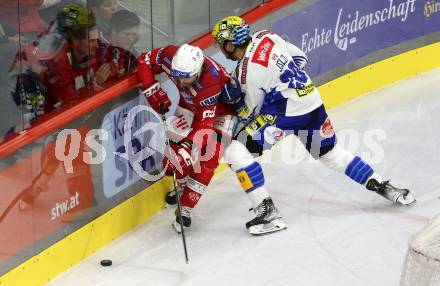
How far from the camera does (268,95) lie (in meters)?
6.11

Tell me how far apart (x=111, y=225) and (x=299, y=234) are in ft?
3.59

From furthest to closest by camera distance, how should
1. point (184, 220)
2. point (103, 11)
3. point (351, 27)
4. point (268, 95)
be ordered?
1. point (351, 27)
2. point (184, 220)
3. point (268, 95)
4. point (103, 11)

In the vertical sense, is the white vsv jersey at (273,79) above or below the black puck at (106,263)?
above

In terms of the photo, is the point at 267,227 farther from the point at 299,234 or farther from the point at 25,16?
the point at 25,16

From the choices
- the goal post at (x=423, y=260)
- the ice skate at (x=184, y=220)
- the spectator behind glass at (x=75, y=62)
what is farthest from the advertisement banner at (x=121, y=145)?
the goal post at (x=423, y=260)

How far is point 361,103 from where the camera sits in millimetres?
8195

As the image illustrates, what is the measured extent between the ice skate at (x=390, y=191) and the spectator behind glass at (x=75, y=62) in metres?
1.72

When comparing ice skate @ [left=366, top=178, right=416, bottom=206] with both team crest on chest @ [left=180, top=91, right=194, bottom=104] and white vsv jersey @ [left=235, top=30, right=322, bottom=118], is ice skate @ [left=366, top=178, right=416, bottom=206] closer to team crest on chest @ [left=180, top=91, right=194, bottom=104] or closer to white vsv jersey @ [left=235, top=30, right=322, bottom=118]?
white vsv jersey @ [left=235, top=30, right=322, bottom=118]

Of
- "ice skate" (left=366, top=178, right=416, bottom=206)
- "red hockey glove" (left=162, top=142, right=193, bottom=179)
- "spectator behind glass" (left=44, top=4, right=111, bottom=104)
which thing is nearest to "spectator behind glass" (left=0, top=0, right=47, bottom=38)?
"spectator behind glass" (left=44, top=4, right=111, bottom=104)

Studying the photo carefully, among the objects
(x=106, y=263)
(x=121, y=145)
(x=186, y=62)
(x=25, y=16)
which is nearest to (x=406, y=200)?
(x=186, y=62)

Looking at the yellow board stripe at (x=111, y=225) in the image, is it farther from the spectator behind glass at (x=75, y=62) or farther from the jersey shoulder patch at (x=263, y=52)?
the jersey shoulder patch at (x=263, y=52)

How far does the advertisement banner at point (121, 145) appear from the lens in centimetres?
613

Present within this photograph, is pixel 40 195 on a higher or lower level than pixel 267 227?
higher

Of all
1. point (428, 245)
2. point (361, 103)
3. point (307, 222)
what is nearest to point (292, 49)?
point (307, 222)
